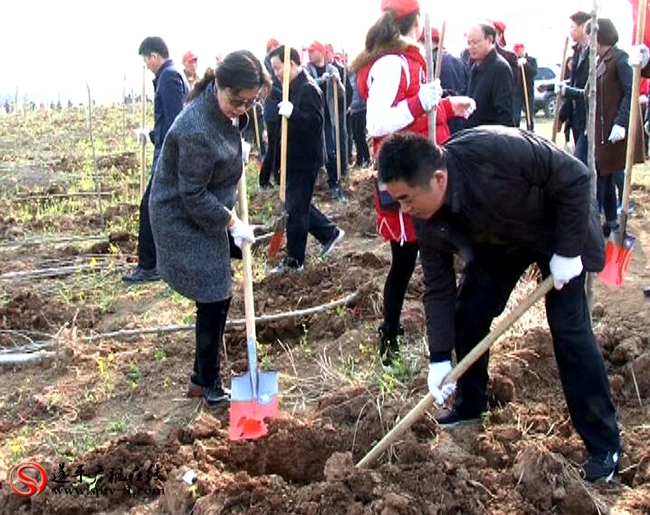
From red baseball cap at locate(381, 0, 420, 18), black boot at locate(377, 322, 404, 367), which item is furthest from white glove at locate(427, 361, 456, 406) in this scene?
red baseball cap at locate(381, 0, 420, 18)

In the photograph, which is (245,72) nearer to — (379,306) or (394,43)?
(394,43)

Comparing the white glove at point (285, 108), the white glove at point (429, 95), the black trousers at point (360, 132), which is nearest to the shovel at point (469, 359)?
the white glove at point (429, 95)

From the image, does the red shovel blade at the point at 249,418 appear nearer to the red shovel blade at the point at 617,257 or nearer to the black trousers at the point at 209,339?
the black trousers at the point at 209,339

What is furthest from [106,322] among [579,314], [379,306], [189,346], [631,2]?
[631,2]

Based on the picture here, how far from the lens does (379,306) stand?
4715 millimetres

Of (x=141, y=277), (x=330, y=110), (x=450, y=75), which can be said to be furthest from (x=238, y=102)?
(x=330, y=110)

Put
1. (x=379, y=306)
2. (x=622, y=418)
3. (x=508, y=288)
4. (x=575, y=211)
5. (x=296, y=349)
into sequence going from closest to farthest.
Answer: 1. (x=575, y=211)
2. (x=508, y=288)
3. (x=622, y=418)
4. (x=296, y=349)
5. (x=379, y=306)

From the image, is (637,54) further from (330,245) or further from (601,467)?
(330,245)

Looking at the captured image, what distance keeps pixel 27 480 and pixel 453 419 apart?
69.2 inches

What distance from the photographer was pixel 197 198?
10.8 feet

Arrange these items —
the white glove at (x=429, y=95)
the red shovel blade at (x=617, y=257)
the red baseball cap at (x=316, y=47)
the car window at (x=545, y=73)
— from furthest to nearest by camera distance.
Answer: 1. the car window at (x=545, y=73)
2. the red baseball cap at (x=316, y=47)
3. the red shovel blade at (x=617, y=257)
4. the white glove at (x=429, y=95)

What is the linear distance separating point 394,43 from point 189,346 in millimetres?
2111

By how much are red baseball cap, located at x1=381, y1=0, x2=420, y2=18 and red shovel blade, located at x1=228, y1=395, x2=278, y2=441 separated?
6.11 feet

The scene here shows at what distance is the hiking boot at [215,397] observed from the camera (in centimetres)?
372
